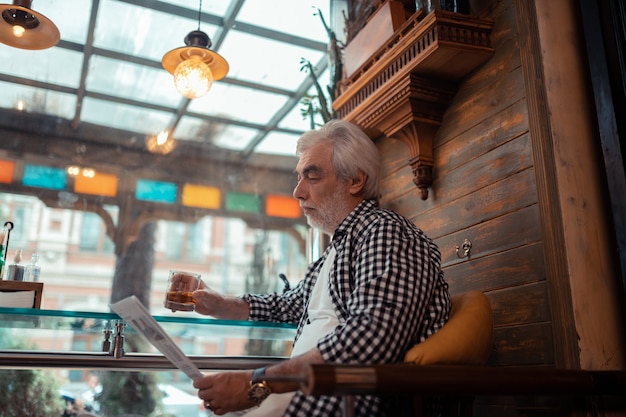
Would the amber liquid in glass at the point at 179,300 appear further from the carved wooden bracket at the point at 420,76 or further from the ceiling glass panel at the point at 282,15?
the ceiling glass panel at the point at 282,15

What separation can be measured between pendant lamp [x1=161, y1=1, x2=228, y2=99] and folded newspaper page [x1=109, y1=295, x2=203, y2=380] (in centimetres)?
200

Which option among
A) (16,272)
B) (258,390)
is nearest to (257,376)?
(258,390)

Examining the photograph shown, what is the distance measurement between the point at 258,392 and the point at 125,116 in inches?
165

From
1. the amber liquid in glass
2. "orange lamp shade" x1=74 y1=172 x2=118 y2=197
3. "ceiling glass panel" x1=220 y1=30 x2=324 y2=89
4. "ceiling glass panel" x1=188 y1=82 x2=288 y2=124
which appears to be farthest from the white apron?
"orange lamp shade" x1=74 y1=172 x2=118 y2=197

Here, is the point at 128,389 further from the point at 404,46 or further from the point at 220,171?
the point at 220,171

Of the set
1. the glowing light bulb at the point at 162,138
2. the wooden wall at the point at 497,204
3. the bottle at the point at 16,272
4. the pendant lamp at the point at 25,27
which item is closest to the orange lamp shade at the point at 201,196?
the glowing light bulb at the point at 162,138

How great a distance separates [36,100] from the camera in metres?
4.16

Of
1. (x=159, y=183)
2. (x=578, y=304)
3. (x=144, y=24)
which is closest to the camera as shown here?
(x=578, y=304)

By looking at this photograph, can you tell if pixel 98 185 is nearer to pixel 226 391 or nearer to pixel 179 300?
pixel 179 300

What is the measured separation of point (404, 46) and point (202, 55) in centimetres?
141

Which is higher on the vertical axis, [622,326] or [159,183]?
[159,183]

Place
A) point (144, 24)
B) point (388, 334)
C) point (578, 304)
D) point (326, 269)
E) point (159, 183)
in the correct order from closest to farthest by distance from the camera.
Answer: point (388, 334)
point (578, 304)
point (326, 269)
point (144, 24)
point (159, 183)

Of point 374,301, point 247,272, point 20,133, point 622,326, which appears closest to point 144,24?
point 20,133

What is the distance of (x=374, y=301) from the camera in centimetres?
123
